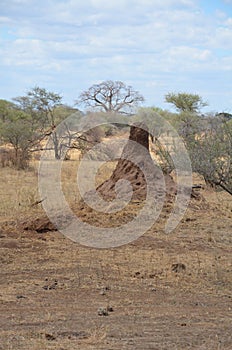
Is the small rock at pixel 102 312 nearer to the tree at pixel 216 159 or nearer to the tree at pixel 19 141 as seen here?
the tree at pixel 216 159

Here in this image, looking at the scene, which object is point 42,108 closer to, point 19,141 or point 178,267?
point 19,141

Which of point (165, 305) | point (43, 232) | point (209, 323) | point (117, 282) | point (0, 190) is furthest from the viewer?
point (0, 190)

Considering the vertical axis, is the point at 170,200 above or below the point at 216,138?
below

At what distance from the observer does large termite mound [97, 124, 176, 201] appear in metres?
12.0

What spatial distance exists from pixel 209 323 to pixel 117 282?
183cm

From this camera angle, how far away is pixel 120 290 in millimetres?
6562

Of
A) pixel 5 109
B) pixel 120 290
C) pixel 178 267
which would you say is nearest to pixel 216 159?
pixel 178 267

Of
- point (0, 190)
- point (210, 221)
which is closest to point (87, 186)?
point (0, 190)

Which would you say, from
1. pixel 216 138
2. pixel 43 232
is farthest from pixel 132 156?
pixel 216 138

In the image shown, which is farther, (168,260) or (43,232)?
(43,232)

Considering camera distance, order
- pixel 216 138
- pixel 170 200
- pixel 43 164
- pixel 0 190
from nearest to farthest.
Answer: pixel 216 138
pixel 170 200
pixel 0 190
pixel 43 164

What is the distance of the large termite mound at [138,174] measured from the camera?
12.0 metres

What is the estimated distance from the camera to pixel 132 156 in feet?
40.2

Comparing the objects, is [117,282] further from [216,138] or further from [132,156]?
[132,156]
